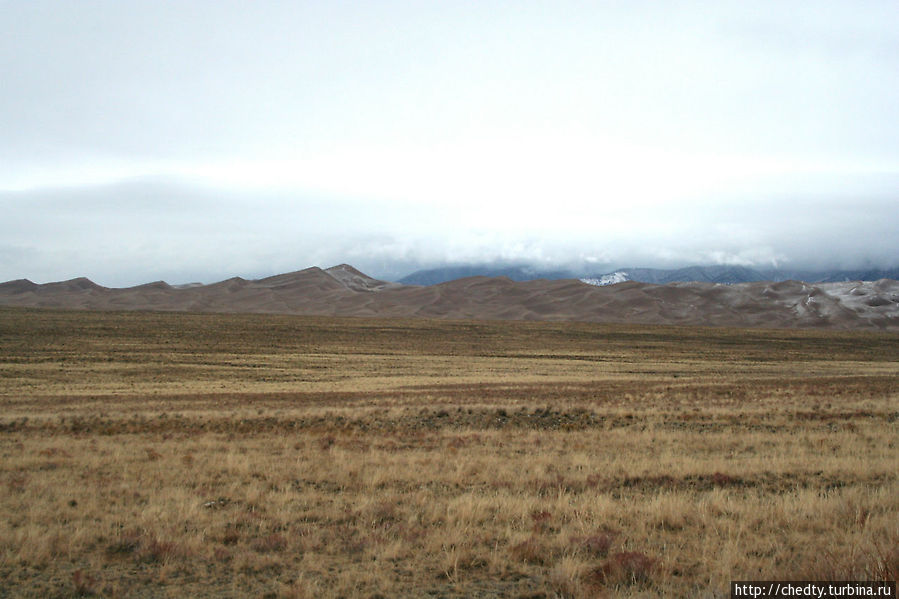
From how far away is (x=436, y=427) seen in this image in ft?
60.8

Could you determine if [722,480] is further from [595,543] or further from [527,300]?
[527,300]

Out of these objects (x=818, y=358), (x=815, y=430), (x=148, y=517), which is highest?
(x=148, y=517)

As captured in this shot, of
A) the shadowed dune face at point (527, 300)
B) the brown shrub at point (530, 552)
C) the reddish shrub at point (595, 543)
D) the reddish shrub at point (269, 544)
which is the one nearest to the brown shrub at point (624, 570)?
the reddish shrub at point (595, 543)

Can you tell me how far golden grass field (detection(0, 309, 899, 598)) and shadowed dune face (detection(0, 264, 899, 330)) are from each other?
12013 centimetres

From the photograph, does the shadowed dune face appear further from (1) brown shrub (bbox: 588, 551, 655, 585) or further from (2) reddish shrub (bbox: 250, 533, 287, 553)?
(1) brown shrub (bbox: 588, 551, 655, 585)

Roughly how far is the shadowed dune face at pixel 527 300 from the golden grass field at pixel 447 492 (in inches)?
4730

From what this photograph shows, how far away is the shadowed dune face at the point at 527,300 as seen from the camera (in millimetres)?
140125

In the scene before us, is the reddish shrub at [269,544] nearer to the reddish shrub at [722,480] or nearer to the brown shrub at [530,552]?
the brown shrub at [530,552]

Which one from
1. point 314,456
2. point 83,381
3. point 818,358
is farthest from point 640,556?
point 818,358

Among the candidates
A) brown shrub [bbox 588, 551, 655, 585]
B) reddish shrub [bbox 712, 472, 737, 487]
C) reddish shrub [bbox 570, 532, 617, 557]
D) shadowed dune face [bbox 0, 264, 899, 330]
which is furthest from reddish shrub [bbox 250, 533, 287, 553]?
shadowed dune face [bbox 0, 264, 899, 330]

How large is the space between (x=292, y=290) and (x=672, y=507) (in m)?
178

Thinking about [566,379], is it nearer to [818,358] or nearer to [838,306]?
[818,358]

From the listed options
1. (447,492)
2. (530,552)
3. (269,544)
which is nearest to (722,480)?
(447,492)

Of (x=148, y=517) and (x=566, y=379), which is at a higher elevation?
(x=148, y=517)
